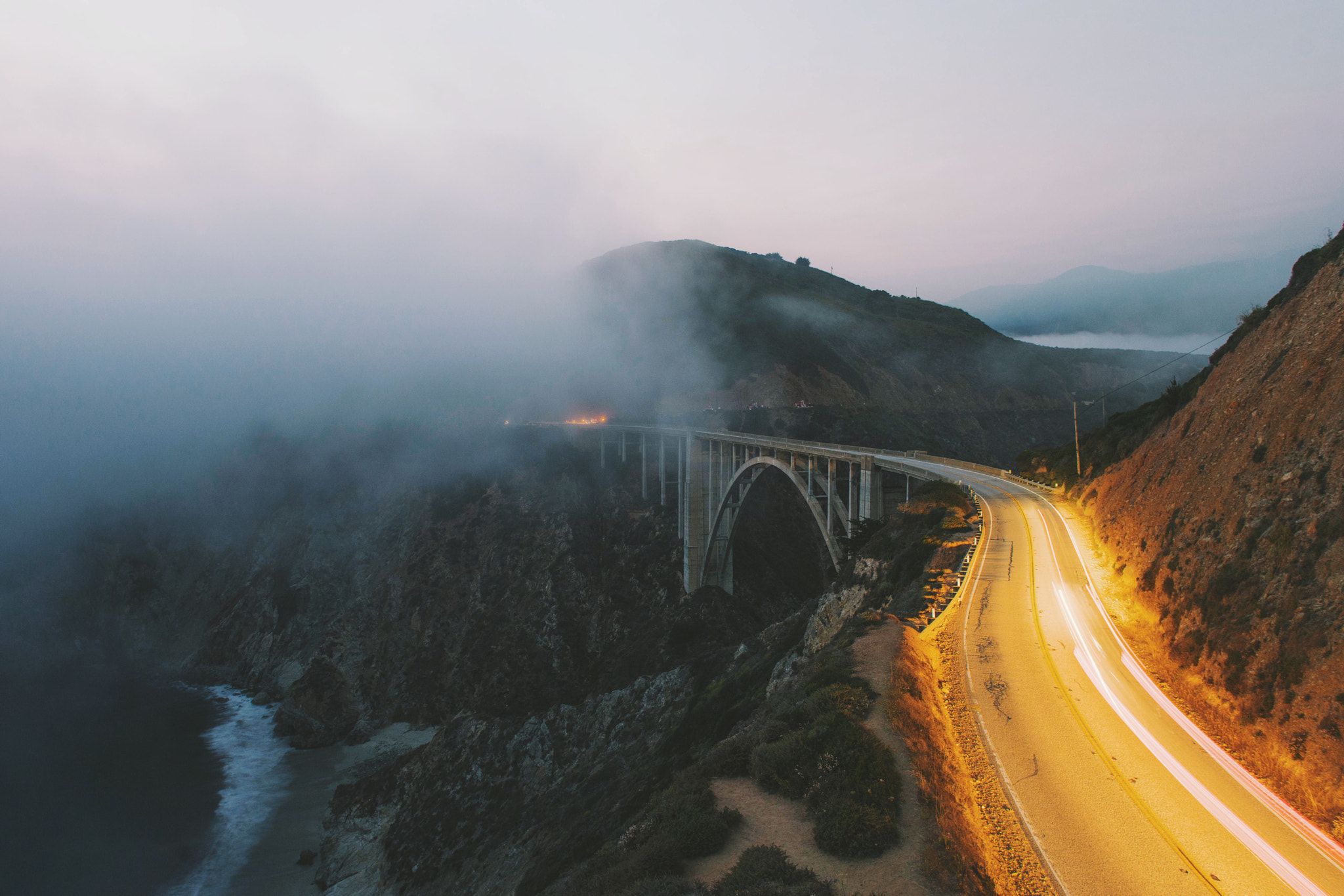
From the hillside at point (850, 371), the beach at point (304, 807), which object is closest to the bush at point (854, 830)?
the beach at point (304, 807)

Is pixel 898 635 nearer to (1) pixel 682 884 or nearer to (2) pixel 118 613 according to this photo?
(1) pixel 682 884

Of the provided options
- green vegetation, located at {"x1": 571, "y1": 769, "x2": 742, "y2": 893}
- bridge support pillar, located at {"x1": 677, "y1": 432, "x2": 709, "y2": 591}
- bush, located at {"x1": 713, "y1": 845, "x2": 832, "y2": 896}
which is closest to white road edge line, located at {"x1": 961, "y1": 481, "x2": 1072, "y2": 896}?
bush, located at {"x1": 713, "y1": 845, "x2": 832, "y2": 896}

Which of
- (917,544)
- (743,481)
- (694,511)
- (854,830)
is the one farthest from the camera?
(694,511)

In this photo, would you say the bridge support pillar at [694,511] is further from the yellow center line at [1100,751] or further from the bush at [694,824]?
the bush at [694,824]

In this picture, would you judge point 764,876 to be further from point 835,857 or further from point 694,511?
point 694,511

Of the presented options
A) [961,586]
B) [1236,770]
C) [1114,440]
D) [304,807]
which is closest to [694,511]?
[1114,440]

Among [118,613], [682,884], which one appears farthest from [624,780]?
[118,613]

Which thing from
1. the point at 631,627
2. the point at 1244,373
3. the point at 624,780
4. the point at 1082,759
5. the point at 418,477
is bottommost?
the point at 631,627
